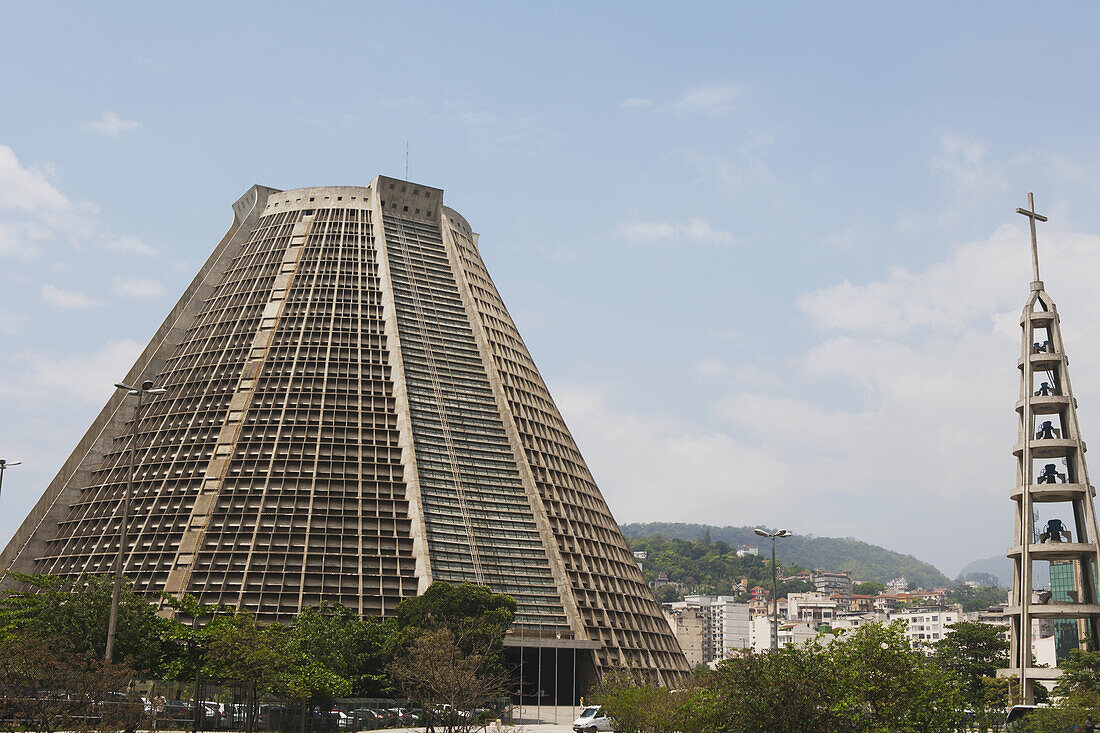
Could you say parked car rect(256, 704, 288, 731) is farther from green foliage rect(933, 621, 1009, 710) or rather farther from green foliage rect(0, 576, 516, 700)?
green foliage rect(933, 621, 1009, 710)

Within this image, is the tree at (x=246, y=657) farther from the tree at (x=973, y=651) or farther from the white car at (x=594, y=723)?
the tree at (x=973, y=651)

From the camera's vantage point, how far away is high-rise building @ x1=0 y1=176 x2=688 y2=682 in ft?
233

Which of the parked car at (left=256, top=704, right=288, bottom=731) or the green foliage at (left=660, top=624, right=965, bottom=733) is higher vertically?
the green foliage at (left=660, top=624, right=965, bottom=733)

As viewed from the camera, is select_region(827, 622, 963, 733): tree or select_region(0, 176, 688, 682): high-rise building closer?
select_region(827, 622, 963, 733): tree

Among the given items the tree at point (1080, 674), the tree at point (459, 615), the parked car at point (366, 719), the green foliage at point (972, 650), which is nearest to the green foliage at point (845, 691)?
the tree at point (1080, 674)

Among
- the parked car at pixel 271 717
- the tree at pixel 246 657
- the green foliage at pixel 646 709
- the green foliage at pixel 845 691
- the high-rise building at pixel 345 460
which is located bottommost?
the parked car at pixel 271 717

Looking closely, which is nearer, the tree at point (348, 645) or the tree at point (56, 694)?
the tree at point (56, 694)

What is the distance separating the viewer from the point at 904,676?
2734 cm

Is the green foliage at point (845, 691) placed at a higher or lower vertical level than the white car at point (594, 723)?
higher

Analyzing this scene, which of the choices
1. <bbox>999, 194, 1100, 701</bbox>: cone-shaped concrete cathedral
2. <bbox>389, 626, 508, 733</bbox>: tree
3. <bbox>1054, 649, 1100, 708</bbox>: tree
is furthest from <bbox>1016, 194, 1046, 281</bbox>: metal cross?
<bbox>389, 626, 508, 733</bbox>: tree

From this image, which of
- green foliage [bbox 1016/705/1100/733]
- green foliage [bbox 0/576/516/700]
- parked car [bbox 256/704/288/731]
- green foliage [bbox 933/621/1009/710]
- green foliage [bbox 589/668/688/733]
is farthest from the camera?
green foliage [bbox 933/621/1009/710]

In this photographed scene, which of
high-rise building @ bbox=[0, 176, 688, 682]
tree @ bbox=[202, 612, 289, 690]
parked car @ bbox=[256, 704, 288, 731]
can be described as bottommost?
parked car @ bbox=[256, 704, 288, 731]

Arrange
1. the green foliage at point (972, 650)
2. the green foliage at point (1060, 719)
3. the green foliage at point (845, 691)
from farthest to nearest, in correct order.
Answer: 1. the green foliage at point (972, 650)
2. the green foliage at point (1060, 719)
3. the green foliage at point (845, 691)

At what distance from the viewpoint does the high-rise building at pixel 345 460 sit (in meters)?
71.1
